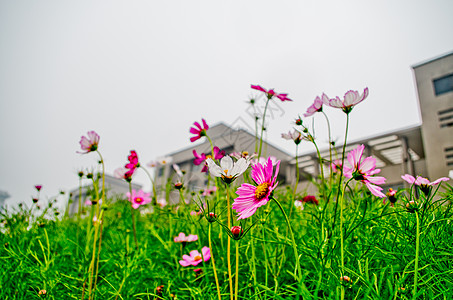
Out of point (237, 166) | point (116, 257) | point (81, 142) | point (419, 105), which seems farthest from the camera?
Result: point (419, 105)

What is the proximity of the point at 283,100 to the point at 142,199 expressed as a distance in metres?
0.73

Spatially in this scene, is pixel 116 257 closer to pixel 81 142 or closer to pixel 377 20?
pixel 81 142

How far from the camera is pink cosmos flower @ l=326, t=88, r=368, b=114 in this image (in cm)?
51

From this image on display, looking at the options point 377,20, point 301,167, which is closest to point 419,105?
point 301,167

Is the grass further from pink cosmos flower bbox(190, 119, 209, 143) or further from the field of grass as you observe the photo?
pink cosmos flower bbox(190, 119, 209, 143)

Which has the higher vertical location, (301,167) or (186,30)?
(186,30)

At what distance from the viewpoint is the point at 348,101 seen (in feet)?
1.73

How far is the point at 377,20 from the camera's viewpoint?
6.85ft

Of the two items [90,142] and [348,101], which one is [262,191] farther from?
[90,142]

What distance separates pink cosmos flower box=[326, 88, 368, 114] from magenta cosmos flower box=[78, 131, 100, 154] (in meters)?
0.63

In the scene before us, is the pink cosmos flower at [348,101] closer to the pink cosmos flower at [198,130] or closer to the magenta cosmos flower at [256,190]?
the magenta cosmos flower at [256,190]

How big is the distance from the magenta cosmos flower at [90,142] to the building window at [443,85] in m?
10.7

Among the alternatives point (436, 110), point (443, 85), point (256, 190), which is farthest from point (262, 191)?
point (443, 85)

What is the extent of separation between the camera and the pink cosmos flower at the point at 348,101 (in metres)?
0.51
